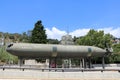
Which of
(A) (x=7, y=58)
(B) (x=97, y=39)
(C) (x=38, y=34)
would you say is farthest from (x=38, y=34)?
(B) (x=97, y=39)

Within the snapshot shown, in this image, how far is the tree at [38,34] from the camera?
78.6 m

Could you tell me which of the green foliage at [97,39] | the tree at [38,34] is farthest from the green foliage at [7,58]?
the green foliage at [97,39]

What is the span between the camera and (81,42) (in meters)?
72.6

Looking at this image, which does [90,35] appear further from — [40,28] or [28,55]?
[28,55]

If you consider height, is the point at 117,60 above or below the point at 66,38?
below

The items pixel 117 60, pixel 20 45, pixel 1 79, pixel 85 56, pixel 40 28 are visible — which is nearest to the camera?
pixel 1 79

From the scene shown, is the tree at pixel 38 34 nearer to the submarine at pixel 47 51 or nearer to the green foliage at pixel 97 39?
the green foliage at pixel 97 39

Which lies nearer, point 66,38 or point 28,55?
point 28,55

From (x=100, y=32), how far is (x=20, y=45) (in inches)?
1706

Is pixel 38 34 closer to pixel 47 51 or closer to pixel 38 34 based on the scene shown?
pixel 38 34

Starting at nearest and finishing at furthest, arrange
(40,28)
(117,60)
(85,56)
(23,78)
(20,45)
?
1. (23,78)
2. (20,45)
3. (85,56)
4. (117,60)
5. (40,28)

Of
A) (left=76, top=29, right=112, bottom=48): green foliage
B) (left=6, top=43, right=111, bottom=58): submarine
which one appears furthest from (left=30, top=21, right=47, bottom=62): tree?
(left=6, top=43, right=111, bottom=58): submarine

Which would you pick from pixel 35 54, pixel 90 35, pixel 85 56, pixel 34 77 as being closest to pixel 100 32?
pixel 90 35

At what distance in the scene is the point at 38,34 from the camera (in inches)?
3110
